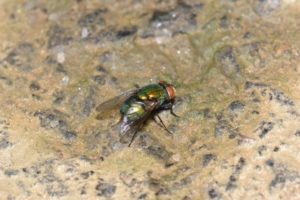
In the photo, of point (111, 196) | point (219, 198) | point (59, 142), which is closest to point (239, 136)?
point (219, 198)

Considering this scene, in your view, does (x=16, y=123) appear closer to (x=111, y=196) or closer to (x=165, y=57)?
(x=111, y=196)

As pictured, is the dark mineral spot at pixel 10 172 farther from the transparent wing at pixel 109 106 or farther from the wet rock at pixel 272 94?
the wet rock at pixel 272 94

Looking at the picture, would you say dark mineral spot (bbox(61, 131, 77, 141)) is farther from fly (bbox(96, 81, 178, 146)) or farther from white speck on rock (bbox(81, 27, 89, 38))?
white speck on rock (bbox(81, 27, 89, 38))

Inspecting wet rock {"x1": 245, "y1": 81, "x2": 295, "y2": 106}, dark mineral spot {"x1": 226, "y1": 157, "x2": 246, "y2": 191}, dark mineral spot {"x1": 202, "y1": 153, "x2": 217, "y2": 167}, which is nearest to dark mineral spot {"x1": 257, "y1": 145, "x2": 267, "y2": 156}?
dark mineral spot {"x1": 226, "y1": 157, "x2": 246, "y2": 191}

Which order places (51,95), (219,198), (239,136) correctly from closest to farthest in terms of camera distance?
1. (219,198)
2. (239,136)
3. (51,95)

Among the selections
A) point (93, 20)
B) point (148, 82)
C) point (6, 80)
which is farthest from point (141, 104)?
point (6, 80)

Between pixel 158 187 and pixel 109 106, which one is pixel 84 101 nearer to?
pixel 109 106

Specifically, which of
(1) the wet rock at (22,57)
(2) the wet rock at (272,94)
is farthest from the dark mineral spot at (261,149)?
(1) the wet rock at (22,57)

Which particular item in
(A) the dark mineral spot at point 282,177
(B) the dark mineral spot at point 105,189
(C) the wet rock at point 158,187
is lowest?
(A) the dark mineral spot at point 282,177
